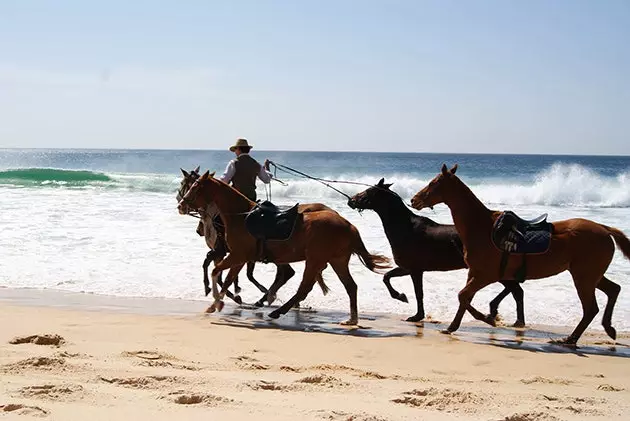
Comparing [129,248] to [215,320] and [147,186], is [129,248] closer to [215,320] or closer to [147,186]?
[215,320]

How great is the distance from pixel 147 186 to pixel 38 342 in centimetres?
2998

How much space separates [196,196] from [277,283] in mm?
1607

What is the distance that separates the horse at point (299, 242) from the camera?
906 centimetres

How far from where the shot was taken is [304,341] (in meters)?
7.90

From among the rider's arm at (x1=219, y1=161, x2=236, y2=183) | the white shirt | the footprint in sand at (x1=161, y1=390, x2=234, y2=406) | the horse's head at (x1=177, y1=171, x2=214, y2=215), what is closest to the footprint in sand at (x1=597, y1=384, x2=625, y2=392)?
the footprint in sand at (x1=161, y1=390, x2=234, y2=406)

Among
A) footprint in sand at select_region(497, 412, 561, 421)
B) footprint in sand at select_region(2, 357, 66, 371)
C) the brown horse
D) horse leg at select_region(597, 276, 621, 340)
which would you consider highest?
the brown horse

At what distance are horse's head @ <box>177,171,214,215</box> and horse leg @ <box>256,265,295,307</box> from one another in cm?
143

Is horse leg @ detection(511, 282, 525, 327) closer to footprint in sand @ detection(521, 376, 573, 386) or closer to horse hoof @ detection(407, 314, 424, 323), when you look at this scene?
horse hoof @ detection(407, 314, 424, 323)

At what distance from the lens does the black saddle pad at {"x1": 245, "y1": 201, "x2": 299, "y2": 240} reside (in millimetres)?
9164

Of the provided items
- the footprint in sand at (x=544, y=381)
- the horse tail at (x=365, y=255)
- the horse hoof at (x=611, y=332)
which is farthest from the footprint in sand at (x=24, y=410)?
the horse hoof at (x=611, y=332)

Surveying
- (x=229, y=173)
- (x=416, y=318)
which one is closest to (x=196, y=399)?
(x=416, y=318)

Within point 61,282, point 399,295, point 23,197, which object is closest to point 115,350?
point 399,295

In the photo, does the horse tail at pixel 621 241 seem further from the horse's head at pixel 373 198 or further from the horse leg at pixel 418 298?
the horse's head at pixel 373 198

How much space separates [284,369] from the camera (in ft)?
21.0
